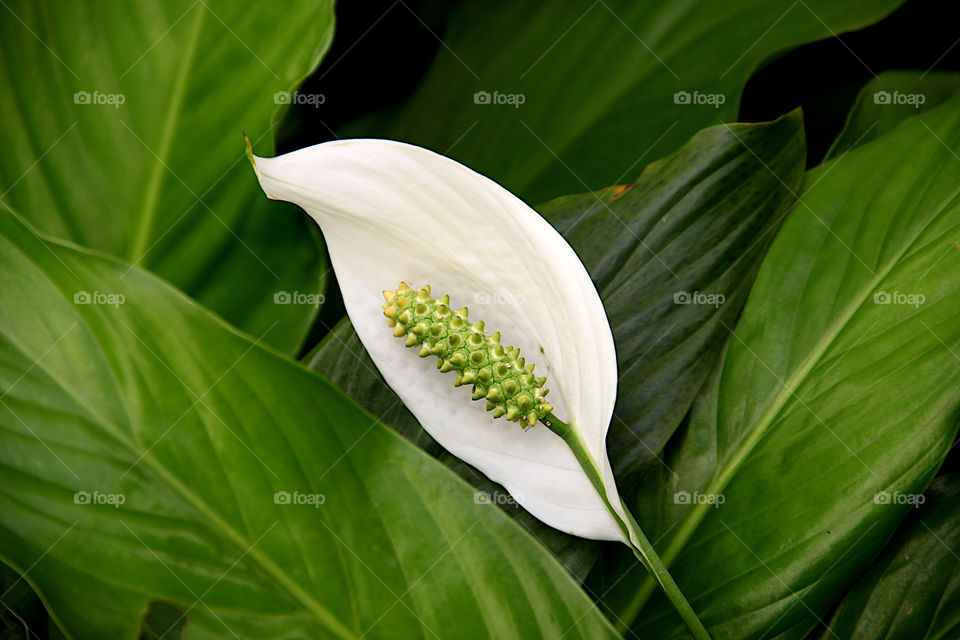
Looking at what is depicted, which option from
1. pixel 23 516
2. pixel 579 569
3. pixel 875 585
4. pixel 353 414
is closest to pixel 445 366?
pixel 353 414

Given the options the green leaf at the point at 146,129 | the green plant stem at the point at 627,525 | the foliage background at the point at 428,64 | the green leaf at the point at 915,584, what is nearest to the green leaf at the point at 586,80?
the foliage background at the point at 428,64

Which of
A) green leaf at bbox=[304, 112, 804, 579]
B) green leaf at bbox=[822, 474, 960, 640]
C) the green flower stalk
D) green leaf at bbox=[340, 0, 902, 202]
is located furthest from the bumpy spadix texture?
green leaf at bbox=[822, 474, 960, 640]

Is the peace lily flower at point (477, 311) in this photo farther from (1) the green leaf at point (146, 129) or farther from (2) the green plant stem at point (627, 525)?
(1) the green leaf at point (146, 129)

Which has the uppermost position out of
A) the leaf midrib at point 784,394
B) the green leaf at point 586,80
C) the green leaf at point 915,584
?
the green leaf at point 586,80

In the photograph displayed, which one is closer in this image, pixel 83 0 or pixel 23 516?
pixel 23 516

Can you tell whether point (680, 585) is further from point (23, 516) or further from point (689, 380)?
point (23, 516)

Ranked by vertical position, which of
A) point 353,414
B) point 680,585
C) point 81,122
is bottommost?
point 680,585
